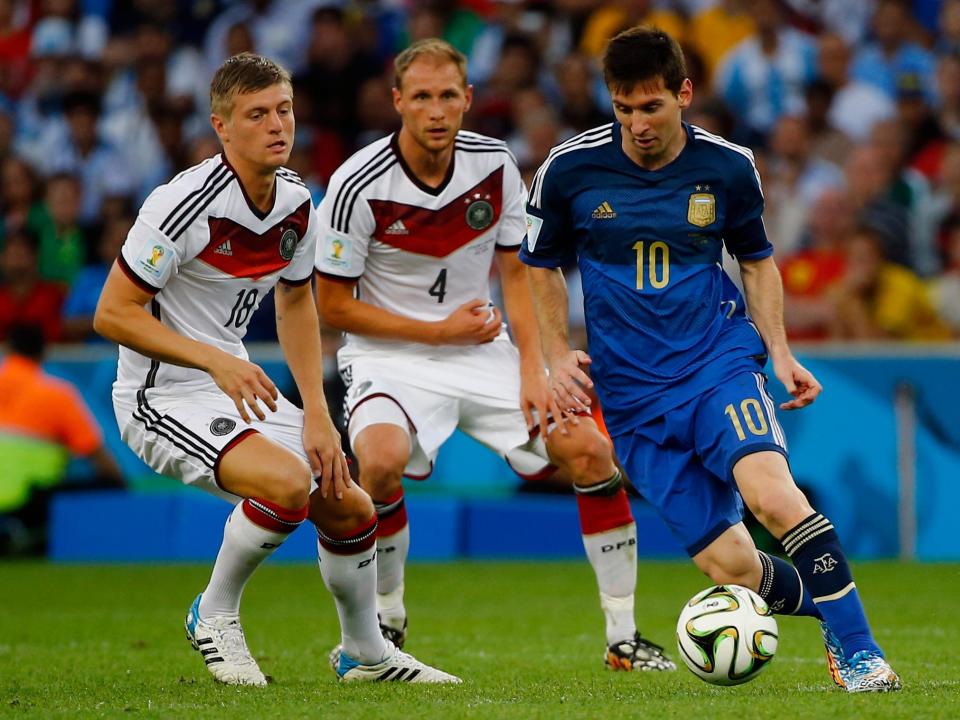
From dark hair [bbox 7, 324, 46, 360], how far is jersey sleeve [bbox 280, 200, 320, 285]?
6.96 m

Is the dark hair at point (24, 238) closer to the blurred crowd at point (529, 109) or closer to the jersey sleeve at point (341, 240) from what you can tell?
the blurred crowd at point (529, 109)

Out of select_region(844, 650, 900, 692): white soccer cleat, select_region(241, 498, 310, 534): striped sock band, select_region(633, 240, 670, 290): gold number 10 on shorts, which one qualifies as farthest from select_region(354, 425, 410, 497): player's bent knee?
select_region(844, 650, 900, 692): white soccer cleat

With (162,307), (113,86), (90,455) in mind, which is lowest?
(90,455)

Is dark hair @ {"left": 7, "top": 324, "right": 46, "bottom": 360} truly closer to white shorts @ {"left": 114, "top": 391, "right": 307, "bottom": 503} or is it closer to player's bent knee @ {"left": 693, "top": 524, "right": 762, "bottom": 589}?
white shorts @ {"left": 114, "top": 391, "right": 307, "bottom": 503}

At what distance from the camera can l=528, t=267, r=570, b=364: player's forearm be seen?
6.18 m

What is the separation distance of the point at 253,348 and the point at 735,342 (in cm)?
740

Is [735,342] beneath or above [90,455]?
above

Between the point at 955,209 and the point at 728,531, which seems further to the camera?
the point at 955,209

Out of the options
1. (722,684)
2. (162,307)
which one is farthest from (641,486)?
(162,307)

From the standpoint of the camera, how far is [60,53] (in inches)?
661

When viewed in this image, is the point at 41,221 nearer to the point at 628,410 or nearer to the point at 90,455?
the point at 90,455

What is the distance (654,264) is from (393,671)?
1832 mm

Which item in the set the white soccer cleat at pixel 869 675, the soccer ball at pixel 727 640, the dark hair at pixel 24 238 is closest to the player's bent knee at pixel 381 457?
the soccer ball at pixel 727 640

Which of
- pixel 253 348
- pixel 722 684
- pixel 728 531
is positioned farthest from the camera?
pixel 253 348
